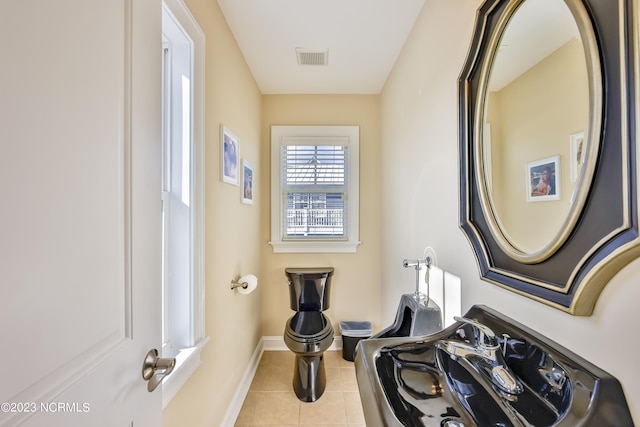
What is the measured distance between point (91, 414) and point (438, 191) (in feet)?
4.59

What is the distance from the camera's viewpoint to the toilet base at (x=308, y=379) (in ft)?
5.90

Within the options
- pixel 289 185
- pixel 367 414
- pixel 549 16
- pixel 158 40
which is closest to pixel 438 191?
pixel 549 16

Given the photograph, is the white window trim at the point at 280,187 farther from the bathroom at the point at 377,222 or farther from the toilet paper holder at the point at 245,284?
the toilet paper holder at the point at 245,284

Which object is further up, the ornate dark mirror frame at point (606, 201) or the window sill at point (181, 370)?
the ornate dark mirror frame at point (606, 201)

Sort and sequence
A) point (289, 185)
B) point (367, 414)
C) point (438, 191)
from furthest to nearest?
1. point (289, 185)
2. point (438, 191)
3. point (367, 414)

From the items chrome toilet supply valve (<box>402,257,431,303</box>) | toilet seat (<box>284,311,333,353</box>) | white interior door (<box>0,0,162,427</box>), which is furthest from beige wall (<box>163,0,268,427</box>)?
chrome toilet supply valve (<box>402,257,431,303</box>)

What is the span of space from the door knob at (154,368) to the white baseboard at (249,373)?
114 centimetres

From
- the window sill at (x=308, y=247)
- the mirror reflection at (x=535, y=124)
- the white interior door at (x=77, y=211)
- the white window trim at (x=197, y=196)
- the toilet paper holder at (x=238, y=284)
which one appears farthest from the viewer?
the window sill at (x=308, y=247)

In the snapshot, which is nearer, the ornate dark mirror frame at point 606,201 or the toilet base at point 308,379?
the ornate dark mirror frame at point 606,201

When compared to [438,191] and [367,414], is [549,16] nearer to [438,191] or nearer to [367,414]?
[438,191]

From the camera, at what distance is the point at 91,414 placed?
0.46 metres

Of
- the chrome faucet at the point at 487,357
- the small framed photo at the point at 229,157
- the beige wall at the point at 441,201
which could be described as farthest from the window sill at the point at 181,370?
the beige wall at the point at 441,201

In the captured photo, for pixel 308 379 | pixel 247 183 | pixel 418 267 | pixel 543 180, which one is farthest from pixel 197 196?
pixel 308 379

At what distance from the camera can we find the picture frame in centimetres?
59
